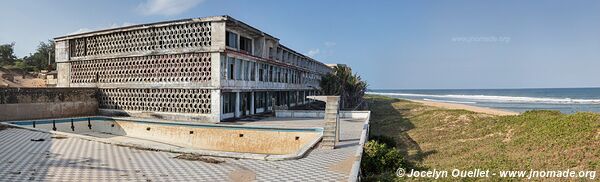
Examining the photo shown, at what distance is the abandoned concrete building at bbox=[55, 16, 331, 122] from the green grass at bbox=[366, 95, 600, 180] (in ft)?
35.4

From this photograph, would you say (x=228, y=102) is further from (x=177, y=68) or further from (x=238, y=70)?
(x=177, y=68)

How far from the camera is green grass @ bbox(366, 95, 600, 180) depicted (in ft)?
36.1

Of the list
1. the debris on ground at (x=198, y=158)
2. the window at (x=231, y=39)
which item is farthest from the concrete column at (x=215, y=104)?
the debris on ground at (x=198, y=158)

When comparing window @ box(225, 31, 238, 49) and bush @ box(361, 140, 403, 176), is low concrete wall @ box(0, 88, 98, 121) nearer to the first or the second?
window @ box(225, 31, 238, 49)

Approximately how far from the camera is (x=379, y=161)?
11539 millimetres

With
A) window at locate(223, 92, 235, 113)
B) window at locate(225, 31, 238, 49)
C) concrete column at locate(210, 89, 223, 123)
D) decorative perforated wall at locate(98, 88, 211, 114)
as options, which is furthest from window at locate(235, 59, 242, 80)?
decorative perforated wall at locate(98, 88, 211, 114)

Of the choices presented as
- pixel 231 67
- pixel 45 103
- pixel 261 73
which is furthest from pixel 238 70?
pixel 45 103

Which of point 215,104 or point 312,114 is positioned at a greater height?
point 215,104

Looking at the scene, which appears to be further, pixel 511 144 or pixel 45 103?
pixel 45 103

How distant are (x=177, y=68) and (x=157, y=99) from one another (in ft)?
9.03

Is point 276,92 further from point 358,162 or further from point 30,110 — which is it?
point 358,162

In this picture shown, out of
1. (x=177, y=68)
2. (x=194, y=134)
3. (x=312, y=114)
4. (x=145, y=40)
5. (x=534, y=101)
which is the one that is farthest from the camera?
(x=534, y=101)

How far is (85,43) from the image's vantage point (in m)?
28.0

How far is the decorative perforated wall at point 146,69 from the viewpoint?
2273 centimetres
